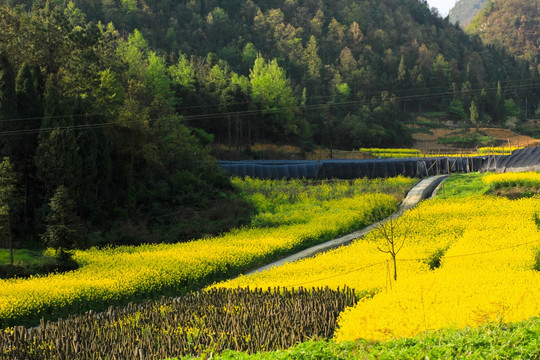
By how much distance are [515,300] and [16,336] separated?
12.6 m

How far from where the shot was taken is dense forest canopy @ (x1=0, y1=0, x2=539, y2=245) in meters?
33.8

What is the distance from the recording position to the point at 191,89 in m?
73.3

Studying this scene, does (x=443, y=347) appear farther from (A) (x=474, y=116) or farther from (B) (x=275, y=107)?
(A) (x=474, y=116)

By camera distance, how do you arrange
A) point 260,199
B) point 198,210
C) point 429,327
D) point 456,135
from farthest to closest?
point 456,135 < point 260,199 < point 198,210 < point 429,327

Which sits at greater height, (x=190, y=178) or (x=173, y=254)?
(x=190, y=178)

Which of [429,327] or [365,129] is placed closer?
[429,327]

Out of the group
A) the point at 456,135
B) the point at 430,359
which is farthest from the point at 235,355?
the point at 456,135

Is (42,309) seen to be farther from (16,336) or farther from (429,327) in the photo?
(429,327)

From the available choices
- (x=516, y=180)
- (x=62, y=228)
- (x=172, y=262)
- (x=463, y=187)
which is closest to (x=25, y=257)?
(x=62, y=228)

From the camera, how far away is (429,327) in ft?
A: 43.9

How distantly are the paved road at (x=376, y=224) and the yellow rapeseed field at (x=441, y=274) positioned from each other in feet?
7.86

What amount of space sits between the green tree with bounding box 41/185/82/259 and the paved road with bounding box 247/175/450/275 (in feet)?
27.0

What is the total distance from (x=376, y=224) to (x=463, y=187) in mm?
20046

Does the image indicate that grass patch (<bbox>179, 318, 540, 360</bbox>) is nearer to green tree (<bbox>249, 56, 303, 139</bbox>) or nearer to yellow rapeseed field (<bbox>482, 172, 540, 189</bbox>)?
yellow rapeseed field (<bbox>482, 172, 540, 189</bbox>)
